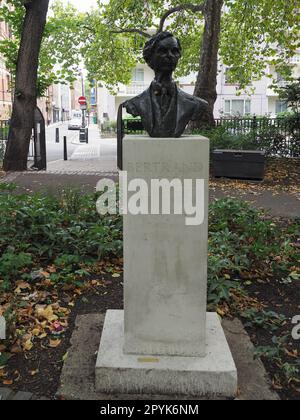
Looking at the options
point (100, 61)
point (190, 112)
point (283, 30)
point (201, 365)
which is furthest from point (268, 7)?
point (201, 365)

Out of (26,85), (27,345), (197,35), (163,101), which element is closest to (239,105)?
(197,35)

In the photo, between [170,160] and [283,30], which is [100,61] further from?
[170,160]

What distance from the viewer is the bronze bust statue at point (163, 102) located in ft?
11.4

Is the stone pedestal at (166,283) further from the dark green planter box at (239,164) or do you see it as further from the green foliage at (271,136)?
the green foliage at (271,136)

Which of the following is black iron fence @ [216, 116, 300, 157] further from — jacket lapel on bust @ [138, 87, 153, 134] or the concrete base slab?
the concrete base slab

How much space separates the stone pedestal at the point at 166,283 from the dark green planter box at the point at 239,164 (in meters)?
9.15

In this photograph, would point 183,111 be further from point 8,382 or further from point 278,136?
point 278,136

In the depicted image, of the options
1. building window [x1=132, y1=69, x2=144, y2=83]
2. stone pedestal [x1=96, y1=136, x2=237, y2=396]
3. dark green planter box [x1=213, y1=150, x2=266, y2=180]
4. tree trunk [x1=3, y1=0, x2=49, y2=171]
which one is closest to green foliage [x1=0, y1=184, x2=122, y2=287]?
stone pedestal [x1=96, y1=136, x2=237, y2=396]

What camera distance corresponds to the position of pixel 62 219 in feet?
20.4

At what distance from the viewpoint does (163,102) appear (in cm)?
357

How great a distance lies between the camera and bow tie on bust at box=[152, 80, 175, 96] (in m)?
3.54

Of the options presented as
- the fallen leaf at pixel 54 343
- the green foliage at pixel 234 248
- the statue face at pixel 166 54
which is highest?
the statue face at pixel 166 54

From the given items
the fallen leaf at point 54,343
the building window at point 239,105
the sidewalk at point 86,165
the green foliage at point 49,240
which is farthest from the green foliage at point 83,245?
the building window at point 239,105

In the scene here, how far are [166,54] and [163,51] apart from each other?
31mm
